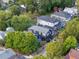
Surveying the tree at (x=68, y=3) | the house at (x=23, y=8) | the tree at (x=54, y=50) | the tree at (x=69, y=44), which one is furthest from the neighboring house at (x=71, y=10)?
the tree at (x=54, y=50)

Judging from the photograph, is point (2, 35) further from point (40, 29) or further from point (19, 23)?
point (40, 29)

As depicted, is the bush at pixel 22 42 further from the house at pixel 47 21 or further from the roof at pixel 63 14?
the roof at pixel 63 14

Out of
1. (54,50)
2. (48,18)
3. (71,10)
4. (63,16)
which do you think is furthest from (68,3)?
(54,50)

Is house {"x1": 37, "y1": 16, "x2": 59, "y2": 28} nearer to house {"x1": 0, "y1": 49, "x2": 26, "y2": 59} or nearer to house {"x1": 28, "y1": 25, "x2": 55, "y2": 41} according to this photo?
house {"x1": 28, "y1": 25, "x2": 55, "y2": 41}

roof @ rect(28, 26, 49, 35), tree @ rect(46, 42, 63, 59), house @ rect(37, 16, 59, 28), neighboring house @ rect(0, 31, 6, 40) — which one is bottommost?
house @ rect(37, 16, 59, 28)

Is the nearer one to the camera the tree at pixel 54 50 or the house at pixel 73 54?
the house at pixel 73 54

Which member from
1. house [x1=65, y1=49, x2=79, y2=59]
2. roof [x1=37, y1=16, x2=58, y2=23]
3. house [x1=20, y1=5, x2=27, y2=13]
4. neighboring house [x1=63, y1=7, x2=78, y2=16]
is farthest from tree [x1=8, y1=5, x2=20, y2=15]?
house [x1=65, y1=49, x2=79, y2=59]
